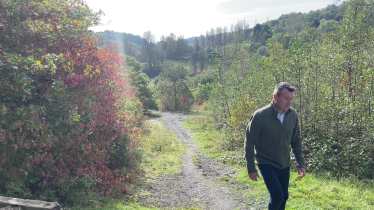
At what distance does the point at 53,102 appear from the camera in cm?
548

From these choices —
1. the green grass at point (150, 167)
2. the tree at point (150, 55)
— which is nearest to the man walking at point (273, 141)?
the green grass at point (150, 167)

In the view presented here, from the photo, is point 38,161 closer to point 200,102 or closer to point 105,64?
point 105,64

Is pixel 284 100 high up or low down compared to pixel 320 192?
up

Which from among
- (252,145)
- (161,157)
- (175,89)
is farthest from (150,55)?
(252,145)

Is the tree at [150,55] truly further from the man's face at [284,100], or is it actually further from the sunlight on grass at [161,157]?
the man's face at [284,100]

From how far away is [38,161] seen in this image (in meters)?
5.01

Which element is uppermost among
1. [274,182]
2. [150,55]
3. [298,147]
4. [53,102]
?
[150,55]

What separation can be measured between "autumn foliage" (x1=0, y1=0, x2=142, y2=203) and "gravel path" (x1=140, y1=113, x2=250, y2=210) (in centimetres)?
112

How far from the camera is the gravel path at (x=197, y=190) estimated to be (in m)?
6.20

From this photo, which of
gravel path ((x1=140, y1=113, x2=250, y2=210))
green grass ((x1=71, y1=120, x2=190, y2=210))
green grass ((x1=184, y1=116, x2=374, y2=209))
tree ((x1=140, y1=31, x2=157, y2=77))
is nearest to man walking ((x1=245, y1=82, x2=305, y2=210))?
green grass ((x1=184, y1=116, x2=374, y2=209))

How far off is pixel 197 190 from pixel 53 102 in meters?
4.70

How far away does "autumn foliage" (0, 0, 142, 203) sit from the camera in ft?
15.5

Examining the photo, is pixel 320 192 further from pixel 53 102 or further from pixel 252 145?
pixel 53 102

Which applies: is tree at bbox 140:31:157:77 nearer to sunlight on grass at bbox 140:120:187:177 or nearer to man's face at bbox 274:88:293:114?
sunlight on grass at bbox 140:120:187:177
